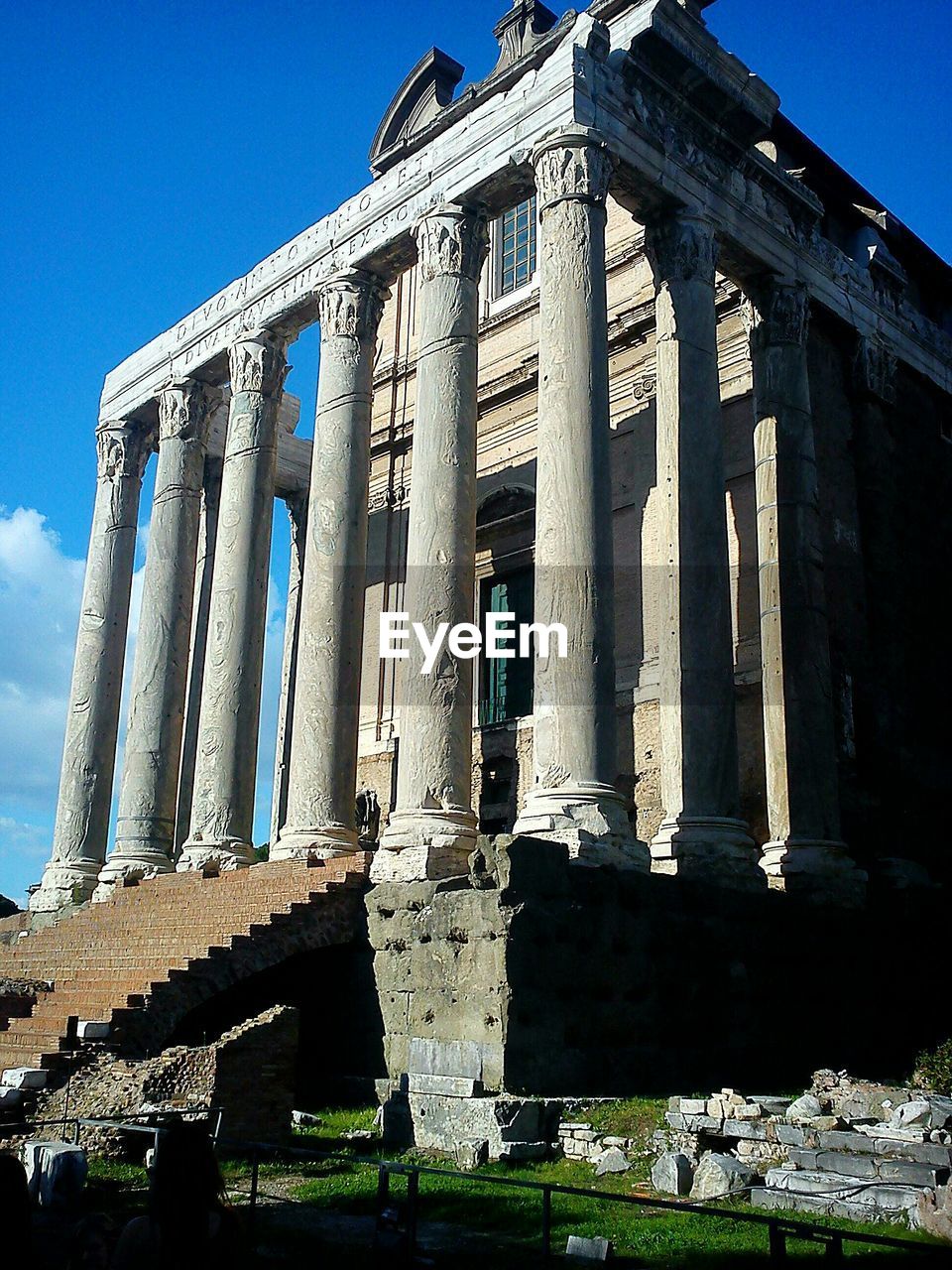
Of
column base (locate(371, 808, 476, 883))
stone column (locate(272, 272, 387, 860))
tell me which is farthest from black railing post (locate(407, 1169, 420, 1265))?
stone column (locate(272, 272, 387, 860))

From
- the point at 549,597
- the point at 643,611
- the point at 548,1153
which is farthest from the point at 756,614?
the point at 548,1153

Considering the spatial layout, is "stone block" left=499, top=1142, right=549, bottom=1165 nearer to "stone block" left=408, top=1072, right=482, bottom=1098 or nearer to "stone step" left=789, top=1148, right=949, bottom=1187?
"stone block" left=408, top=1072, right=482, bottom=1098

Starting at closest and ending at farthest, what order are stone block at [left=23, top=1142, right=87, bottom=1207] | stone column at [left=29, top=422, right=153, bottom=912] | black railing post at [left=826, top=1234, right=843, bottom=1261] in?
black railing post at [left=826, top=1234, right=843, bottom=1261], stone block at [left=23, top=1142, right=87, bottom=1207], stone column at [left=29, top=422, right=153, bottom=912]

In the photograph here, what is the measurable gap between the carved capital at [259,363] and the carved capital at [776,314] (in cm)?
826

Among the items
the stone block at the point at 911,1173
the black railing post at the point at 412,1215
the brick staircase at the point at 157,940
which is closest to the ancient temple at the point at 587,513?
the brick staircase at the point at 157,940

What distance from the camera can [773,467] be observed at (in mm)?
19656

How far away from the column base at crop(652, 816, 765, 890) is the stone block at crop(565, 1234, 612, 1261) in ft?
25.9

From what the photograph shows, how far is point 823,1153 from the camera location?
10086mm

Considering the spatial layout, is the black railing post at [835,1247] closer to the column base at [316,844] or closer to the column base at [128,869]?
the column base at [316,844]

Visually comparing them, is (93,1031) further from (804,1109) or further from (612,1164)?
(804,1109)

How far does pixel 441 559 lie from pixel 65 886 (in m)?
10.4

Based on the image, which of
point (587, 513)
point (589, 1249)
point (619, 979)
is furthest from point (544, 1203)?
point (587, 513)

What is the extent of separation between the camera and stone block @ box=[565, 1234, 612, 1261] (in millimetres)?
8078

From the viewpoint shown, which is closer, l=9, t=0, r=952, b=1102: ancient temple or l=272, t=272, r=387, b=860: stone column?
l=9, t=0, r=952, b=1102: ancient temple
